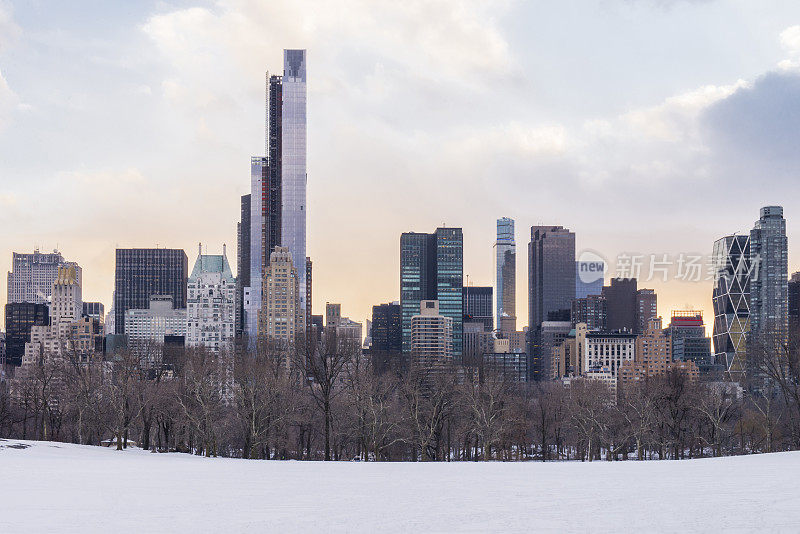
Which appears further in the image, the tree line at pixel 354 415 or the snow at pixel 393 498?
the tree line at pixel 354 415

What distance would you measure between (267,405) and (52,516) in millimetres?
33921

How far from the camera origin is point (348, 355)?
6912 centimetres

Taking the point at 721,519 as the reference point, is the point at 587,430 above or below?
below

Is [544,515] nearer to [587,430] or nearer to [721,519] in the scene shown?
[721,519]

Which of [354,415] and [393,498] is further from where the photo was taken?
[354,415]

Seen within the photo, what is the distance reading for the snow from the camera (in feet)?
76.0

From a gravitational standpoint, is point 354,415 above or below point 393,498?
below

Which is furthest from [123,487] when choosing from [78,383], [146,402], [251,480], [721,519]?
[78,383]

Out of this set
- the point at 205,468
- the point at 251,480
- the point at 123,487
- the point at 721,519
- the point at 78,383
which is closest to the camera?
the point at 721,519

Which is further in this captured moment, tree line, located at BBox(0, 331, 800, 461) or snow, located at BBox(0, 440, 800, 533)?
tree line, located at BBox(0, 331, 800, 461)

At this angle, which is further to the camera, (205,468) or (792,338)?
(792,338)

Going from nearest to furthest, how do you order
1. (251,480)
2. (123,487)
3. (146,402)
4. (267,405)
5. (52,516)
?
(52,516) < (123,487) < (251,480) < (267,405) < (146,402)

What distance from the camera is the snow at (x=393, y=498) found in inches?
912

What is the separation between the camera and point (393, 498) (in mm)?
28891
